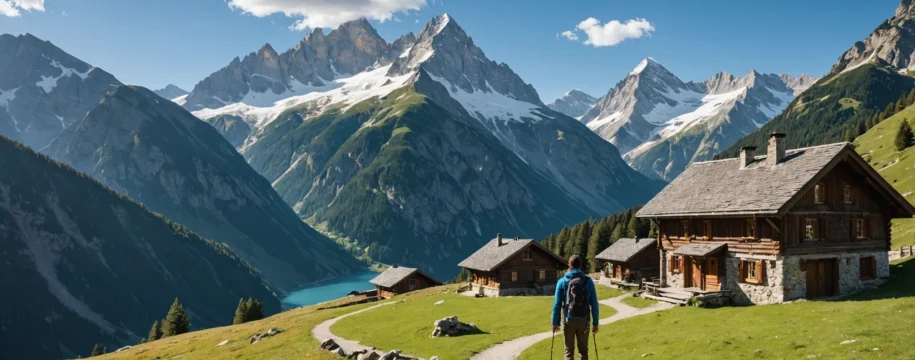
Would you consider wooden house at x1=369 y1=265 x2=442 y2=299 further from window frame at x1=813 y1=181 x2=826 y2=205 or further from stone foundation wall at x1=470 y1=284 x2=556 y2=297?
window frame at x1=813 y1=181 x2=826 y2=205

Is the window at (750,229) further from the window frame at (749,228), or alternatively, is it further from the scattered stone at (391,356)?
the scattered stone at (391,356)

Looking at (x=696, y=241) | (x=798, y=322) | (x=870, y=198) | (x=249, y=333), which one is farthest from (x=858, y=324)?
(x=249, y=333)

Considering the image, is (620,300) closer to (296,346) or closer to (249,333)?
(296,346)

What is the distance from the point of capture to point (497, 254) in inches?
3378

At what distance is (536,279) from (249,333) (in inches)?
1545

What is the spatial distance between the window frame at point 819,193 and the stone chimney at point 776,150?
3.49m

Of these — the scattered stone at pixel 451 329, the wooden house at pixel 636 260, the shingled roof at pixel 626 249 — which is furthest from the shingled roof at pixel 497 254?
the scattered stone at pixel 451 329

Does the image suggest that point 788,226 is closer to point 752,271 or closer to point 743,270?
point 752,271

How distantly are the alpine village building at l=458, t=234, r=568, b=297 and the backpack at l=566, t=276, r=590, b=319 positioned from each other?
2365 inches

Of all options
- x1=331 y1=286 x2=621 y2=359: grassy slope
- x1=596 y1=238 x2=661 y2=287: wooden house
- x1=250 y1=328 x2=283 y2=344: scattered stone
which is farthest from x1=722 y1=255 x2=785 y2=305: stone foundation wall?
x1=250 y1=328 x2=283 y2=344: scattered stone

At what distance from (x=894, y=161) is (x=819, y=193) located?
78.2 m

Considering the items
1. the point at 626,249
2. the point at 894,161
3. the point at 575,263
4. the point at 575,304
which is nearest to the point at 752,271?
the point at 575,304

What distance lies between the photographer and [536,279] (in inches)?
3393

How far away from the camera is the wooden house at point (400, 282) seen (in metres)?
112
